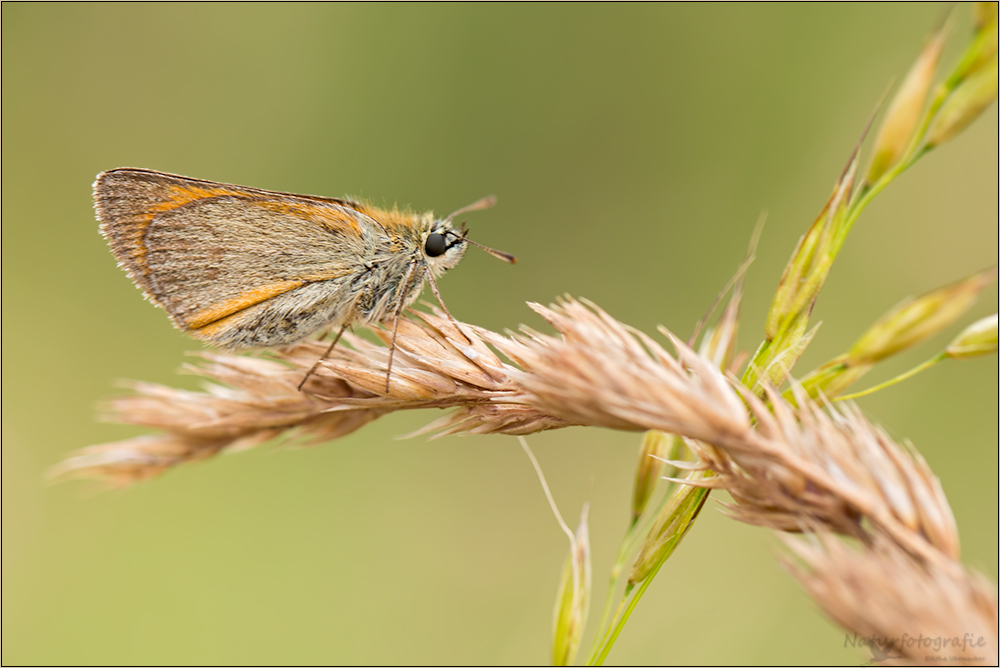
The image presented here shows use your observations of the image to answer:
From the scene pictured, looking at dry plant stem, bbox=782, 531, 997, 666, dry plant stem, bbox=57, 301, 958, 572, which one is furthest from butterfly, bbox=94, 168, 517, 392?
dry plant stem, bbox=782, 531, 997, 666

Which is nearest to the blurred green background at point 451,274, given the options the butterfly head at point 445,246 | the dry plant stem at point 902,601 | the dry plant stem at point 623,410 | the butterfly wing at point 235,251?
the butterfly wing at point 235,251

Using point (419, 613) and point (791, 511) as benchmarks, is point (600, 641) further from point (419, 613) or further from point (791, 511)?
point (419, 613)

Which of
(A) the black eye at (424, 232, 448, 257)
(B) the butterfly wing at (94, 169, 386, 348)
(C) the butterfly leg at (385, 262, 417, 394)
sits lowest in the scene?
(C) the butterfly leg at (385, 262, 417, 394)

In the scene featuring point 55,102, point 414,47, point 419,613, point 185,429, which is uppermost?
point 55,102

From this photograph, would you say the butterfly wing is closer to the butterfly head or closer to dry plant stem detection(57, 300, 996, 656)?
the butterfly head

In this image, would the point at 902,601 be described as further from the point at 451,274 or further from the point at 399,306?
the point at 451,274

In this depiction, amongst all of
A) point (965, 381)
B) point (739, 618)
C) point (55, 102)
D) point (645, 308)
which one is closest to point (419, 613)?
point (739, 618)

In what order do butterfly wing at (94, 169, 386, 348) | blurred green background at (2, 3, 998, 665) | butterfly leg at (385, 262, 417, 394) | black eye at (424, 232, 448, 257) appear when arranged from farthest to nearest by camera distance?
blurred green background at (2, 3, 998, 665) → black eye at (424, 232, 448, 257) → butterfly wing at (94, 169, 386, 348) → butterfly leg at (385, 262, 417, 394)
